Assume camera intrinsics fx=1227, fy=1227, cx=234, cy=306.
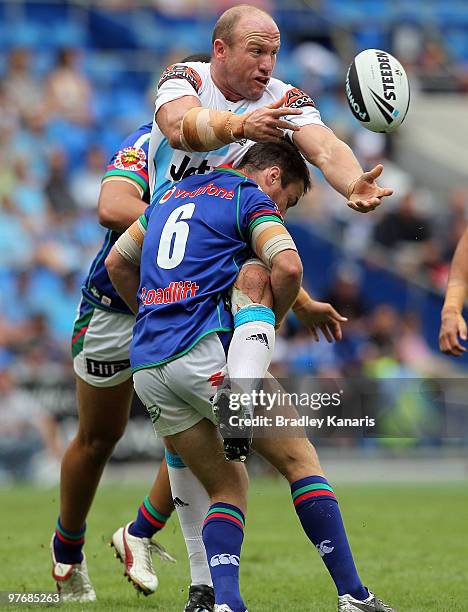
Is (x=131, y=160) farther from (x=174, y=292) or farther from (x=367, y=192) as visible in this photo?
(x=367, y=192)

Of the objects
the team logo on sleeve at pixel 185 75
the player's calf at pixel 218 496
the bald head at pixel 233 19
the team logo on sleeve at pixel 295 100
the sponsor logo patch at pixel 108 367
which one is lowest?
the sponsor logo patch at pixel 108 367

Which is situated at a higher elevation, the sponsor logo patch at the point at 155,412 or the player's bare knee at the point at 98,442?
the sponsor logo patch at the point at 155,412

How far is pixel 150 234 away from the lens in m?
5.05

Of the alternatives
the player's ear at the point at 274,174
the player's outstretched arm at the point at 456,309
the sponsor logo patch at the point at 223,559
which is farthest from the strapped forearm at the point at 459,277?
the sponsor logo patch at the point at 223,559

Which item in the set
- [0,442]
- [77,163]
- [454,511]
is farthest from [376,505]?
[77,163]

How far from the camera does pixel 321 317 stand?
586cm

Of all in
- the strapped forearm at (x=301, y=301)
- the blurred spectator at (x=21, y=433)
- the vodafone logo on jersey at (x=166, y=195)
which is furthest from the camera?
the blurred spectator at (x=21, y=433)

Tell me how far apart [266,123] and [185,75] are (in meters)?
0.77

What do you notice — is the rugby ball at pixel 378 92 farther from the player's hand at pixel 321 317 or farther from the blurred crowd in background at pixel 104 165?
the blurred crowd in background at pixel 104 165

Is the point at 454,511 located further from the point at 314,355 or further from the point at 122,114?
the point at 122,114

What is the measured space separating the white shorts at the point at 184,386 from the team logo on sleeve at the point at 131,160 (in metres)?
1.65

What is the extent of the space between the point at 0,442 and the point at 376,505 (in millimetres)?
5059

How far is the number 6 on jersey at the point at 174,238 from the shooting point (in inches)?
193

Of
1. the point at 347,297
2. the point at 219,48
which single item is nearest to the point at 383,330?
the point at 347,297
